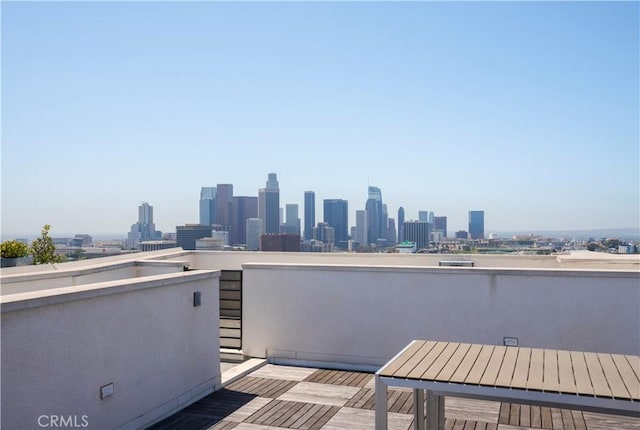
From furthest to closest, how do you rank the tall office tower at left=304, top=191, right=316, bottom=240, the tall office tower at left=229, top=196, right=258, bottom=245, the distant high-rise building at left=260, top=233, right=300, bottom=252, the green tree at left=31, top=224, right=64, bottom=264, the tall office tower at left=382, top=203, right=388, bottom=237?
the tall office tower at left=382, top=203, right=388, bottom=237 < the tall office tower at left=304, top=191, right=316, bottom=240 < the tall office tower at left=229, top=196, right=258, bottom=245 < the distant high-rise building at left=260, top=233, right=300, bottom=252 < the green tree at left=31, top=224, right=64, bottom=264

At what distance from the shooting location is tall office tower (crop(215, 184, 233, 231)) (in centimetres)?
A: 2372

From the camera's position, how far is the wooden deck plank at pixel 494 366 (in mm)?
2721

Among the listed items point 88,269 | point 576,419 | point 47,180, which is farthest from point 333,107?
point 576,419

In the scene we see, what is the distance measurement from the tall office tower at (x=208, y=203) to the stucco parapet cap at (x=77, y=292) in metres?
19.7

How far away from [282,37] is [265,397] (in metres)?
9.19

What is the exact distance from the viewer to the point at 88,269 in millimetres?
5906

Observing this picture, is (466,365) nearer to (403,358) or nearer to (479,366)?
(479,366)

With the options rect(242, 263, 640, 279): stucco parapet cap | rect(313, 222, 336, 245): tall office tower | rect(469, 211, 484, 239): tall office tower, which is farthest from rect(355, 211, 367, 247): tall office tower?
rect(242, 263, 640, 279): stucco parapet cap

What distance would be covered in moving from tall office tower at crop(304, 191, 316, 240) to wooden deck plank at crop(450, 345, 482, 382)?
59.1ft

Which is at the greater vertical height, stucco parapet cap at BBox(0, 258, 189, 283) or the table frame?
stucco parapet cap at BBox(0, 258, 189, 283)

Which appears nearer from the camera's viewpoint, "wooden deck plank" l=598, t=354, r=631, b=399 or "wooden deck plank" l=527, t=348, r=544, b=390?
"wooden deck plank" l=598, t=354, r=631, b=399

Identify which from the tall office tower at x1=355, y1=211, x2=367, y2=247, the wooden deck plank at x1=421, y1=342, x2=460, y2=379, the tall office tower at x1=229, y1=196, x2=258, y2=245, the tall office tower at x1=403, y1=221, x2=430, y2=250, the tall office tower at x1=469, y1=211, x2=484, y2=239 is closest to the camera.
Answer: the wooden deck plank at x1=421, y1=342, x2=460, y2=379

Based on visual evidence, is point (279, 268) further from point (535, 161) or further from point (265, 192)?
point (265, 192)

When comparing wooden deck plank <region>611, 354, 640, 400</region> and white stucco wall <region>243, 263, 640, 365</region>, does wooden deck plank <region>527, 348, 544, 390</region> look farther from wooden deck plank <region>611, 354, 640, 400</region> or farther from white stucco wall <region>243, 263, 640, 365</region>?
white stucco wall <region>243, 263, 640, 365</region>
